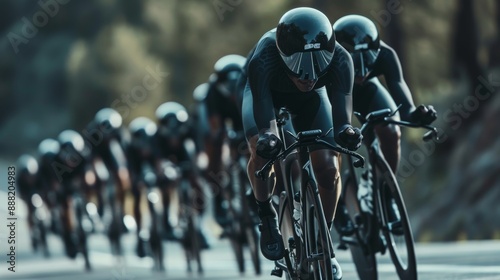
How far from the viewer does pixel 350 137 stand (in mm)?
7516

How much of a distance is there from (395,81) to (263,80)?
1.94m

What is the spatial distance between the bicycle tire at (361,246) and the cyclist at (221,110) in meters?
3.48

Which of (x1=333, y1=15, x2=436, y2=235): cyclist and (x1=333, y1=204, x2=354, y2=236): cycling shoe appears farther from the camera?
(x1=333, y1=204, x2=354, y2=236): cycling shoe

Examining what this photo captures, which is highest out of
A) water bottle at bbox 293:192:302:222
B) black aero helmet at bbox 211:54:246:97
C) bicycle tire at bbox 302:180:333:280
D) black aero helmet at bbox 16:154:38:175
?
black aero helmet at bbox 16:154:38:175

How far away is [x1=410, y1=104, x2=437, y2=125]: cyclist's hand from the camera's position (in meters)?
9.22

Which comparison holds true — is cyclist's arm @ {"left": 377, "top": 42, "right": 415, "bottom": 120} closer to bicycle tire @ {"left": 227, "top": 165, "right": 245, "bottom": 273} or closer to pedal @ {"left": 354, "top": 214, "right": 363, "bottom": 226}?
pedal @ {"left": 354, "top": 214, "right": 363, "bottom": 226}

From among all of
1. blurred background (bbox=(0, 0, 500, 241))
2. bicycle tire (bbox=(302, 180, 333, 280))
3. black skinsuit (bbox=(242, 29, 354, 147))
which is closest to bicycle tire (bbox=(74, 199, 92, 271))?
blurred background (bbox=(0, 0, 500, 241))

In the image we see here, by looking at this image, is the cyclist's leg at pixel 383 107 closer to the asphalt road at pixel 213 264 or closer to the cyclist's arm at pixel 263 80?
the asphalt road at pixel 213 264

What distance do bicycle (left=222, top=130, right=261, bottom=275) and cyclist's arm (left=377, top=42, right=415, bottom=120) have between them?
3.26 m

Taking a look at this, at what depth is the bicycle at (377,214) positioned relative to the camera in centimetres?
898

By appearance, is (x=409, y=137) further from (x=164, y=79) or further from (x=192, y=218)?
(x=164, y=79)

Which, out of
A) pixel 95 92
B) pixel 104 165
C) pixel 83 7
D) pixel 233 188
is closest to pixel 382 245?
pixel 233 188

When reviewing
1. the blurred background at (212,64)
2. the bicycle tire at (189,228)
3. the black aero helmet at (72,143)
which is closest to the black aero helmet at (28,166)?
the black aero helmet at (72,143)

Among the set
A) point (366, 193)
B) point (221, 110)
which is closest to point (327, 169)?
point (366, 193)
